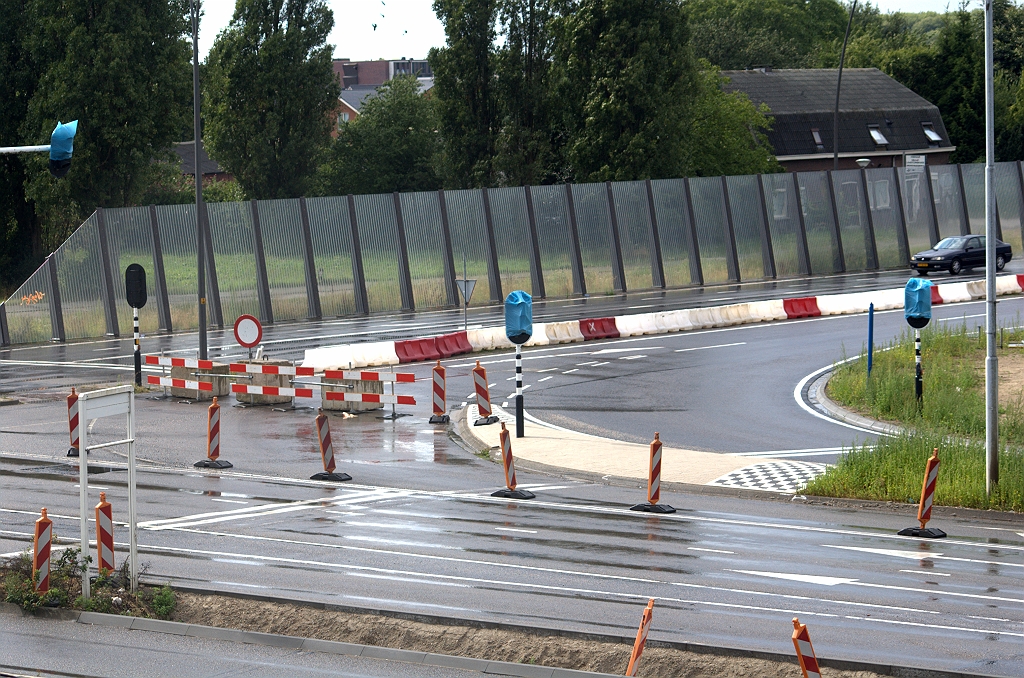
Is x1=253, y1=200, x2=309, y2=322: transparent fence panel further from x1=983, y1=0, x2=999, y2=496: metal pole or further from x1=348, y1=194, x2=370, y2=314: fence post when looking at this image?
x1=983, y1=0, x2=999, y2=496: metal pole

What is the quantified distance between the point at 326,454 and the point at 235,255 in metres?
26.3

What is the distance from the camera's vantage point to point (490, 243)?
48.4m

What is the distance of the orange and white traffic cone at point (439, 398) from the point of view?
2377 cm

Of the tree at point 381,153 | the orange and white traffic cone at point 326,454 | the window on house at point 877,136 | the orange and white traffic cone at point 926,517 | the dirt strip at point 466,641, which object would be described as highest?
the tree at point 381,153

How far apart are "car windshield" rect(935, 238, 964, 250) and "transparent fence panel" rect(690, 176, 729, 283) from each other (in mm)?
8409

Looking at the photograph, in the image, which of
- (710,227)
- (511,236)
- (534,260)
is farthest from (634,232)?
(511,236)

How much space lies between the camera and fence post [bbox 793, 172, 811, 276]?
5481 centimetres

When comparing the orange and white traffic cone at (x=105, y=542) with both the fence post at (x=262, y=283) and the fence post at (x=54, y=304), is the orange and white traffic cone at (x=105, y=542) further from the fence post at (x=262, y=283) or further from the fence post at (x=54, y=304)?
the fence post at (x=262, y=283)

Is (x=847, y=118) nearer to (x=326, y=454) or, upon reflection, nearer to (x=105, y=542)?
(x=326, y=454)

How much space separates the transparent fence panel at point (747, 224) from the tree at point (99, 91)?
25004 mm

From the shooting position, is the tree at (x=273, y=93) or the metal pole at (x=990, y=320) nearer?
the metal pole at (x=990, y=320)

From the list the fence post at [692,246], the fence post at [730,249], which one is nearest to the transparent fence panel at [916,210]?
the fence post at [730,249]

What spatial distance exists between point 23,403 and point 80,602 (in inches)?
627

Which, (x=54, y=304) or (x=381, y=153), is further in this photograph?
(x=381, y=153)
